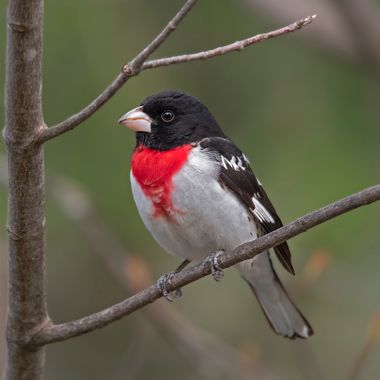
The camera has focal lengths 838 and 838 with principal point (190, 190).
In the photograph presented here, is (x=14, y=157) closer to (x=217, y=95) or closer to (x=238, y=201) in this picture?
(x=238, y=201)

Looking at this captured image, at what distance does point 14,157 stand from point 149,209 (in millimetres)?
976

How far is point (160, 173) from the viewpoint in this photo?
349cm

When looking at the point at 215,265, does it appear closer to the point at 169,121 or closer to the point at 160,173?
the point at 160,173

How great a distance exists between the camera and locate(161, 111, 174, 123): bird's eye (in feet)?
12.3

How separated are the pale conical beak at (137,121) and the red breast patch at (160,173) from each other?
12 cm

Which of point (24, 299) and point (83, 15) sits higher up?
point (83, 15)

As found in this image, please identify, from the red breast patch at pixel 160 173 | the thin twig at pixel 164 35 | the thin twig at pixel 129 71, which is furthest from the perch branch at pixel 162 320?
the thin twig at pixel 164 35

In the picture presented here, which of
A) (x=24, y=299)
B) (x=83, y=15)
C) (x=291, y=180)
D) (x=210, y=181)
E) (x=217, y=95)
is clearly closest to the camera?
(x=24, y=299)

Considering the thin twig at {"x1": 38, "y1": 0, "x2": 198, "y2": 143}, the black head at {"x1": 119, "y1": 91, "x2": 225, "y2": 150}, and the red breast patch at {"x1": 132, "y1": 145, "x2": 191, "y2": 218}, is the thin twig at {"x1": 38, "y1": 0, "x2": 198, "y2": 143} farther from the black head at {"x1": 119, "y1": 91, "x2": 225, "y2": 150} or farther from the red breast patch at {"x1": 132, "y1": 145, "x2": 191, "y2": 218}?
the black head at {"x1": 119, "y1": 91, "x2": 225, "y2": 150}

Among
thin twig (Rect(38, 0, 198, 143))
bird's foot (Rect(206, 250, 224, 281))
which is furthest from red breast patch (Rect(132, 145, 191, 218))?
thin twig (Rect(38, 0, 198, 143))

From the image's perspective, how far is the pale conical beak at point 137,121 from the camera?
366 cm

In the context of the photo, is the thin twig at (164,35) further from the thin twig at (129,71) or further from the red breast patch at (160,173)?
the red breast patch at (160,173)

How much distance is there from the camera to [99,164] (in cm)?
524

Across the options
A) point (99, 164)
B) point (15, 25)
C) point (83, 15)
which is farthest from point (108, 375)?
point (15, 25)
